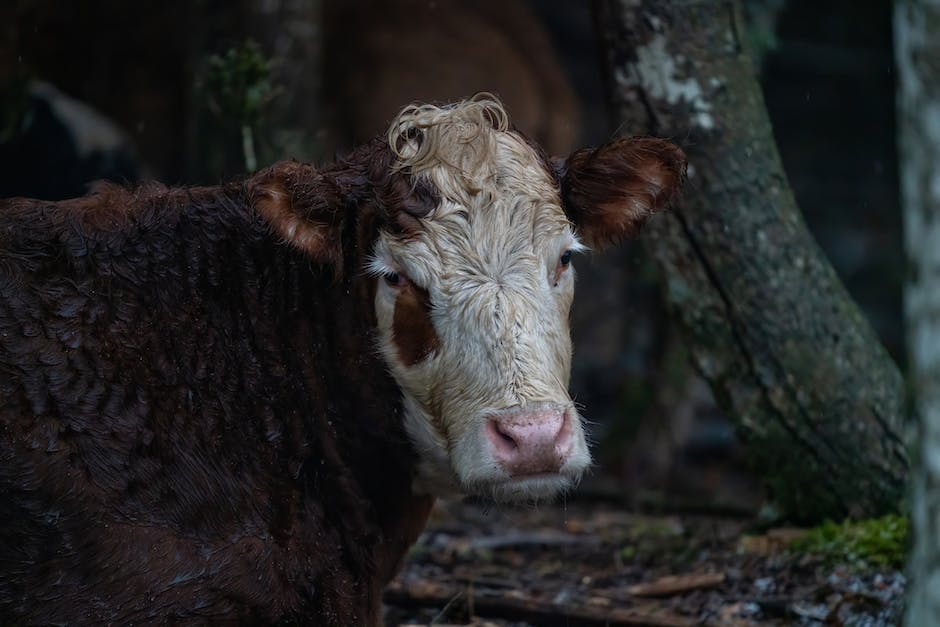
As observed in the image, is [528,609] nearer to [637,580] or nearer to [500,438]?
[637,580]

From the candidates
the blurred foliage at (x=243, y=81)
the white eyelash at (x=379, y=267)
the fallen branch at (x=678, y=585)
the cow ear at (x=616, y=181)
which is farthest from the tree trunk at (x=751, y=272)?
the blurred foliage at (x=243, y=81)

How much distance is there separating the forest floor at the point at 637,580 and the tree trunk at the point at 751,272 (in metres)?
0.49

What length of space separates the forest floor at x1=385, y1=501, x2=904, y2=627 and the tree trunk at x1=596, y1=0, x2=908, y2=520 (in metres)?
0.49

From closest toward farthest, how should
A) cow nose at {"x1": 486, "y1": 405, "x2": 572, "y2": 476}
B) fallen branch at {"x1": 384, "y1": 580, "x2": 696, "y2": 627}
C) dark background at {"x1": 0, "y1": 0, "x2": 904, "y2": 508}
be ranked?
cow nose at {"x1": 486, "y1": 405, "x2": 572, "y2": 476} → fallen branch at {"x1": 384, "y1": 580, "x2": 696, "y2": 627} → dark background at {"x1": 0, "y1": 0, "x2": 904, "y2": 508}

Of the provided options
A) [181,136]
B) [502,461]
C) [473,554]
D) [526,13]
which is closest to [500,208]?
[502,461]

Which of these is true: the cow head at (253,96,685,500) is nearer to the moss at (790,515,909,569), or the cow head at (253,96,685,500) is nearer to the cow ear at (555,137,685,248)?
the cow ear at (555,137,685,248)

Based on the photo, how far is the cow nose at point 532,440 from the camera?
3873 millimetres

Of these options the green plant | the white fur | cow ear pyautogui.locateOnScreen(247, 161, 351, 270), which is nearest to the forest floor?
the white fur

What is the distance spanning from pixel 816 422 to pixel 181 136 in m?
7.12

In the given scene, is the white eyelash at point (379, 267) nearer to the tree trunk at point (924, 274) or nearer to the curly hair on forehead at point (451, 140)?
the curly hair on forehead at point (451, 140)

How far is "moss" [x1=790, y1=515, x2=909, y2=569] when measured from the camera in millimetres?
5379

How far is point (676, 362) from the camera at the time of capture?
10062 millimetres

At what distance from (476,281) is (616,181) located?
2.91 feet

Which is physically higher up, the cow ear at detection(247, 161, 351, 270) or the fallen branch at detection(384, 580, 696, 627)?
the cow ear at detection(247, 161, 351, 270)
